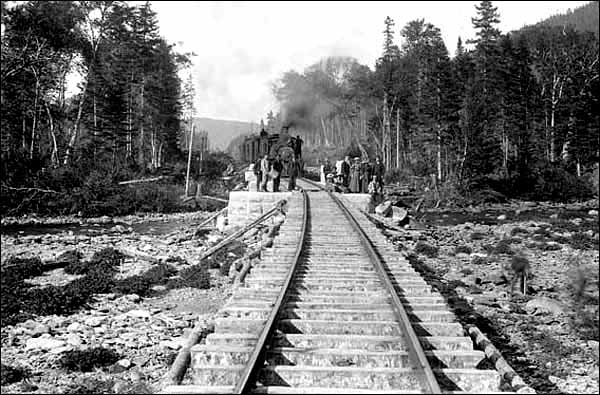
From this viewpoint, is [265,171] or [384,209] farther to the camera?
[384,209]

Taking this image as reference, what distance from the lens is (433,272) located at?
13320 mm

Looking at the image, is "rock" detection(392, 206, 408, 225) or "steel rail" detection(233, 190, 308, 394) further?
"rock" detection(392, 206, 408, 225)

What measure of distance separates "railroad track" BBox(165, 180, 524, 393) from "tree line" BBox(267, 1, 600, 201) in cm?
3086

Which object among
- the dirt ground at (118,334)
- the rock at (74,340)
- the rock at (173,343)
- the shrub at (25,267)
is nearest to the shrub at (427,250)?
the dirt ground at (118,334)

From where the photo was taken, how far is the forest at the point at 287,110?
93.9 ft

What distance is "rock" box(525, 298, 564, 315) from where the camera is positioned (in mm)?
9453

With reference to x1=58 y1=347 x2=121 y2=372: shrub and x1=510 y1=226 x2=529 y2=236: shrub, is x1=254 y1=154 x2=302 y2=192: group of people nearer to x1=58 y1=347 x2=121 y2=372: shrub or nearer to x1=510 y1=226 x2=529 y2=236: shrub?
x1=510 y1=226 x2=529 y2=236: shrub

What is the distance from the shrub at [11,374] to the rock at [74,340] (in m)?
1.03

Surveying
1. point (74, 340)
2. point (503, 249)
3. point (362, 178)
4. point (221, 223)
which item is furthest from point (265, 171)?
point (74, 340)

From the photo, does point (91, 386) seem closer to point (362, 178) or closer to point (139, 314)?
point (139, 314)

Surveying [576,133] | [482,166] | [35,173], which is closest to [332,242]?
[35,173]

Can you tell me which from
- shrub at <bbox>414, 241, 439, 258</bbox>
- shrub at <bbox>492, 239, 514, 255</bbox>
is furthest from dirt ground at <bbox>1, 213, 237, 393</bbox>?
shrub at <bbox>492, 239, 514, 255</bbox>

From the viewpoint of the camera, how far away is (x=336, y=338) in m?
6.00

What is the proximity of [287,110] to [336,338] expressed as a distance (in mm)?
39365
